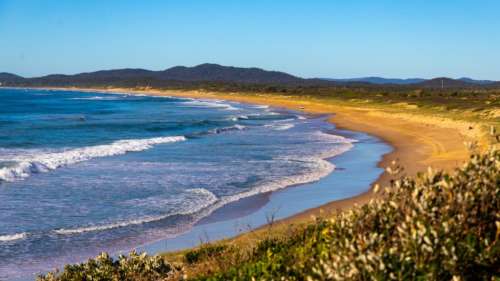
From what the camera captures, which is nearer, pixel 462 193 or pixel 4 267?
pixel 462 193

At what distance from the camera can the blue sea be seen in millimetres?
12531

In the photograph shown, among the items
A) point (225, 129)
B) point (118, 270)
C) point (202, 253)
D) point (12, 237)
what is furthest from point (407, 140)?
Answer: point (118, 270)

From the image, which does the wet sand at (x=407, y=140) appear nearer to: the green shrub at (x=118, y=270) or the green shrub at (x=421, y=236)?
the green shrub at (x=421, y=236)

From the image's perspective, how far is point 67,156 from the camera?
26.5 meters

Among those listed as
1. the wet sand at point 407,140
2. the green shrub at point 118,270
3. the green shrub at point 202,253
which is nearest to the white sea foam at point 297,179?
the wet sand at point 407,140

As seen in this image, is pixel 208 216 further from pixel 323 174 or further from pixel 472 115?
pixel 472 115

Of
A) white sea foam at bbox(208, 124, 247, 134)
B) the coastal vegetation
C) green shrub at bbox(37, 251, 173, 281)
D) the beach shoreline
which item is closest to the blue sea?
the beach shoreline

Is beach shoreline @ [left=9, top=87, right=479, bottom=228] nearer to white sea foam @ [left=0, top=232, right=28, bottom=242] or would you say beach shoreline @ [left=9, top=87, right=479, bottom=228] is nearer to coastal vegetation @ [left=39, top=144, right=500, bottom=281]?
coastal vegetation @ [left=39, top=144, right=500, bottom=281]

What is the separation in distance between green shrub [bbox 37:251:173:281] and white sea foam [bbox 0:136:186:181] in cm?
1462

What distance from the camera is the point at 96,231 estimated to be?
1327 cm

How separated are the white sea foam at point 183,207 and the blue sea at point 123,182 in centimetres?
2

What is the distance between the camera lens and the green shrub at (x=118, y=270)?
7008 millimetres

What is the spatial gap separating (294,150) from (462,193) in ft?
80.3

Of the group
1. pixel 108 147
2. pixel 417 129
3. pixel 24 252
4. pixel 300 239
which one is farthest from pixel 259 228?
pixel 417 129
